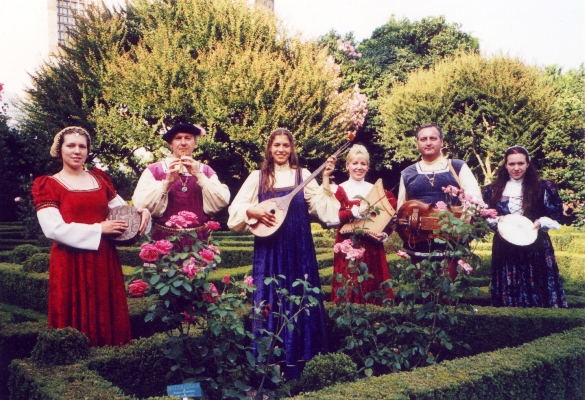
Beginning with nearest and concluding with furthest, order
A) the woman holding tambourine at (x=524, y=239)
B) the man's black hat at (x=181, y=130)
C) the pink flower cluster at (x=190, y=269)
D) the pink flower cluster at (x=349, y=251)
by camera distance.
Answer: the pink flower cluster at (x=190, y=269) < the pink flower cluster at (x=349, y=251) < the man's black hat at (x=181, y=130) < the woman holding tambourine at (x=524, y=239)

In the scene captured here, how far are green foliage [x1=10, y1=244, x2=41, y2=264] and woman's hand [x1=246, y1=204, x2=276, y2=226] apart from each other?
4.46m

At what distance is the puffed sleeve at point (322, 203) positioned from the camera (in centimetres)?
A: 387

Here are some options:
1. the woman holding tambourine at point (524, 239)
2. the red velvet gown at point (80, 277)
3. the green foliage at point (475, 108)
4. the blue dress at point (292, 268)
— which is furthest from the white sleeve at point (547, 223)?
the green foliage at point (475, 108)

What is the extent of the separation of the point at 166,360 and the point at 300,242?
48.9 inches

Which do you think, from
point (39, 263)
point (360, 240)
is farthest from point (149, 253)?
point (39, 263)

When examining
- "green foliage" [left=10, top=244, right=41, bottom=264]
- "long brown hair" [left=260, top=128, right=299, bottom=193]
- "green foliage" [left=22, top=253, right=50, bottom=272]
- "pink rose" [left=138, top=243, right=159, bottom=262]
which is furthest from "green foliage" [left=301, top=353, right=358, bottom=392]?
"green foliage" [left=10, top=244, right=41, bottom=264]

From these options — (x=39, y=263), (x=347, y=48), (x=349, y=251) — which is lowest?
(x=39, y=263)

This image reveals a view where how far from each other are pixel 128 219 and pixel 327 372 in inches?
67.6

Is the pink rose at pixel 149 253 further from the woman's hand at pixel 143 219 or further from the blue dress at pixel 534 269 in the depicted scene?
the blue dress at pixel 534 269

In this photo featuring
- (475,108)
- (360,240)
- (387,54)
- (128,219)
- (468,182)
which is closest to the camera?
(128,219)

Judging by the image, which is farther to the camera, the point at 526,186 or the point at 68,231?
the point at 526,186

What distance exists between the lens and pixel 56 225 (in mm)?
3336

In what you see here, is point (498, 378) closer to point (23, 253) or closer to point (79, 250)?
point (79, 250)

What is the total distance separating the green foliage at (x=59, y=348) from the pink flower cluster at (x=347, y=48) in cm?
1063
